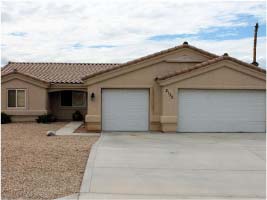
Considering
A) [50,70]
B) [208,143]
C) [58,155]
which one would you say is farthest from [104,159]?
[50,70]

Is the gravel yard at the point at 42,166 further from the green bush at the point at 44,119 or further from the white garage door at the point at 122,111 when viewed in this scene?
the green bush at the point at 44,119

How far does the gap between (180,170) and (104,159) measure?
228cm

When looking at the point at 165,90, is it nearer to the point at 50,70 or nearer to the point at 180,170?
the point at 180,170

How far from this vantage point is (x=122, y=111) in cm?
1895

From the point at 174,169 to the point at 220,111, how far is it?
9.24m

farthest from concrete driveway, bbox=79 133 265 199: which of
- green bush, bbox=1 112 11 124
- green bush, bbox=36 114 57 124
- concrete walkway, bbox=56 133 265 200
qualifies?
green bush, bbox=1 112 11 124

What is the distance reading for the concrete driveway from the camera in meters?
7.71

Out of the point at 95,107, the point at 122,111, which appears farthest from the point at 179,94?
the point at 95,107

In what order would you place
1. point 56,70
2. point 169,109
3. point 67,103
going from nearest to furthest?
point 169,109 < point 67,103 < point 56,70

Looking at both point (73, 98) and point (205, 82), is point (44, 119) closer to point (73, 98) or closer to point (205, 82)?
point (73, 98)

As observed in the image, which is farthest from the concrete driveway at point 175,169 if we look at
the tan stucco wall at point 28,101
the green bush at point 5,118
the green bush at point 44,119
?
the green bush at point 5,118

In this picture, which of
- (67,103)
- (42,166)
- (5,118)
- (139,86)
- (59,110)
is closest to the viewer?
(42,166)

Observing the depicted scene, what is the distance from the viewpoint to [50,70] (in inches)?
1101

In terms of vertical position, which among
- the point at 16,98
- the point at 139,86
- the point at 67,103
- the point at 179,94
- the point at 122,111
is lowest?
the point at 122,111
